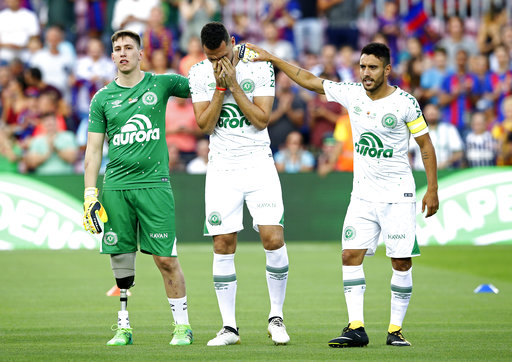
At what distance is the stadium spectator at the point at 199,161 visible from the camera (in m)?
17.6

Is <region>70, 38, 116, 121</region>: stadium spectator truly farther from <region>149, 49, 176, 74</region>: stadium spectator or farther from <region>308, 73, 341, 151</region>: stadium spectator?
<region>308, 73, 341, 151</region>: stadium spectator

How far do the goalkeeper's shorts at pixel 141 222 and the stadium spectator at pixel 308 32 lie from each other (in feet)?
44.5

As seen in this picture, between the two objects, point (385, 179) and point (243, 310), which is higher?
point (385, 179)

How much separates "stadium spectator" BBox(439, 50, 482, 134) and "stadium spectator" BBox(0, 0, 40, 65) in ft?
29.4

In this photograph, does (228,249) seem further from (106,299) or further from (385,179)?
(106,299)

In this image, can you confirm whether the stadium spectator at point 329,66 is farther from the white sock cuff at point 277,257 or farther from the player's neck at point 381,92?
the white sock cuff at point 277,257

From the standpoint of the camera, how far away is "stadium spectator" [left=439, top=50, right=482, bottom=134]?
19.8 m

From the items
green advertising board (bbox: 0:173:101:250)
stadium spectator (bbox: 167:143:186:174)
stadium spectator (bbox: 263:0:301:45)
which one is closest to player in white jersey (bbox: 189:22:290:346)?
green advertising board (bbox: 0:173:101:250)

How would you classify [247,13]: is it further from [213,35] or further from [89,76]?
[213,35]

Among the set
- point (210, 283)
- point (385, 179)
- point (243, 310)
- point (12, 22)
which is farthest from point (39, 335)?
point (12, 22)

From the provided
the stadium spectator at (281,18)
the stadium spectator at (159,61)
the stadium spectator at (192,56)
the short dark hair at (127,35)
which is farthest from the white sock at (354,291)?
the stadium spectator at (281,18)

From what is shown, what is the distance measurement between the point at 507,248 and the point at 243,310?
832 centimetres

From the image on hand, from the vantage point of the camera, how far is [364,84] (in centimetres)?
805

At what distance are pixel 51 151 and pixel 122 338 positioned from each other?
10.2m
